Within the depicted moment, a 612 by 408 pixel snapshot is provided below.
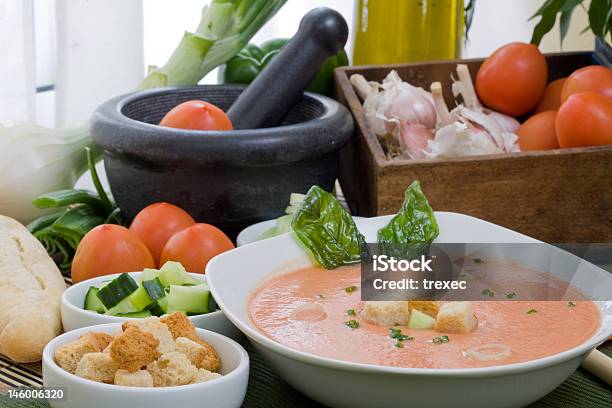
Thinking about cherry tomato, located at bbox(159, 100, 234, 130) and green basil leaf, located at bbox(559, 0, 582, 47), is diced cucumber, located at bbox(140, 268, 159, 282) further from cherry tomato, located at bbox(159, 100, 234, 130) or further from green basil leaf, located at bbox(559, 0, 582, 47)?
green basil leaf, located at bbox(559, 0, 582, 47)

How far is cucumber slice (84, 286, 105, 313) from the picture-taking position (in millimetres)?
1097

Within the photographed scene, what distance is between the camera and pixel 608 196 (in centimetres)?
142

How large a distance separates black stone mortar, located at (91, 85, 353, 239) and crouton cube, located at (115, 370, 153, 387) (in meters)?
0.52

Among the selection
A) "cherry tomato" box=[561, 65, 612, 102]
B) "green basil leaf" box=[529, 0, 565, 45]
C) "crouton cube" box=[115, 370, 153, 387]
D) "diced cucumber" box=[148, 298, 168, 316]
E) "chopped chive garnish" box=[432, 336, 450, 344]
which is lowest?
"diced cucumber" box=[148, 298, 168, 316]

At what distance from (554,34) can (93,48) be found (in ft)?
3.86

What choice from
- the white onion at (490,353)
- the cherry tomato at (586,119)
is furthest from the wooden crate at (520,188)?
the white onion at (490,353)

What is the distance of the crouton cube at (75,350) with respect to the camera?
917mm

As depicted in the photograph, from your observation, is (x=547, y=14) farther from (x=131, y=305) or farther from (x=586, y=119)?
(x=131, y=305)

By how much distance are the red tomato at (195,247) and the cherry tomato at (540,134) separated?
53cm

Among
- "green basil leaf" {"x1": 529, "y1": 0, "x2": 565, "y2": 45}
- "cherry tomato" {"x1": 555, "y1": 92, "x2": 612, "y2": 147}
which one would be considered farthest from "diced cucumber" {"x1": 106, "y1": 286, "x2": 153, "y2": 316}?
"green basil leaf" {"x1": 529, "y1": 0, "x2": 565, "y2": 45}

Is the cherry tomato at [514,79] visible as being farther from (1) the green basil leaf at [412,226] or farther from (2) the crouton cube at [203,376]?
(2) the crouton cube at [203,376]

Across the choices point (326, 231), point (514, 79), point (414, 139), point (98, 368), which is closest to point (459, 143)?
point (414, 139)

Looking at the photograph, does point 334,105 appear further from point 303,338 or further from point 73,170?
point 303,338

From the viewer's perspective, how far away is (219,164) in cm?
136
